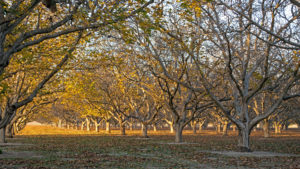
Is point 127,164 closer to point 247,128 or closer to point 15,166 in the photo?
point 15,166

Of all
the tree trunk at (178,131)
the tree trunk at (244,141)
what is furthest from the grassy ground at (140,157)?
the tree trunk at (178,131)

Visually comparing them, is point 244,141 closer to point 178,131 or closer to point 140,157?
point 140,157

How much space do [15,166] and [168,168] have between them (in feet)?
20.4

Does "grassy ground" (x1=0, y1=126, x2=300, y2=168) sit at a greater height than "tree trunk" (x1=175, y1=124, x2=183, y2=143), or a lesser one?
lesser

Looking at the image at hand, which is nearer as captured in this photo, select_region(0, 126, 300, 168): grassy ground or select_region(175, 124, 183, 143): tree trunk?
select_region(0, 126, 300, 168): grassy ground

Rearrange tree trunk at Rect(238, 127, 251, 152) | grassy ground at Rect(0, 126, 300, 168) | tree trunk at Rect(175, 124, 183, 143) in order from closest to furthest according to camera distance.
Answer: grassy ground at Rect(0, 126, 300, 168)
tree trunk at Rect(238, 127, 251, 152)
tree trunk at Rect(175, 124, 183, 143)

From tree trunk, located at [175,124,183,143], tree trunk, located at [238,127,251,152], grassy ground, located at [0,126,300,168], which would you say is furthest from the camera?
tree trunk, located at [175,124,183,143]

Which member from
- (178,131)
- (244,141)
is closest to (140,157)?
(244,141)

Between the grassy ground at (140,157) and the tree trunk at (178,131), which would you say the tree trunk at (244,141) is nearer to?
the grassy ground at (140,157)

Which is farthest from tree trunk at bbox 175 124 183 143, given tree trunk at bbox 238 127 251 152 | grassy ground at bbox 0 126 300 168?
tree trunk at bbox 238 127 251 152

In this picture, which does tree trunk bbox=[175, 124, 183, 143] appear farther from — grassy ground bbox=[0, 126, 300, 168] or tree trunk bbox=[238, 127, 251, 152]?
tree trunk bbox=[238, 127, 251, 152]

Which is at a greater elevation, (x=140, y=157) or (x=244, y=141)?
(x=244, y=141)

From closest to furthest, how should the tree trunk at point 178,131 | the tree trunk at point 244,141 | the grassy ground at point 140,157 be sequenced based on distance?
the grassy ground at point 140,157, the tree trunk at point 244,141, the tree trunk at point 178,131

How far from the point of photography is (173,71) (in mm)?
29781
